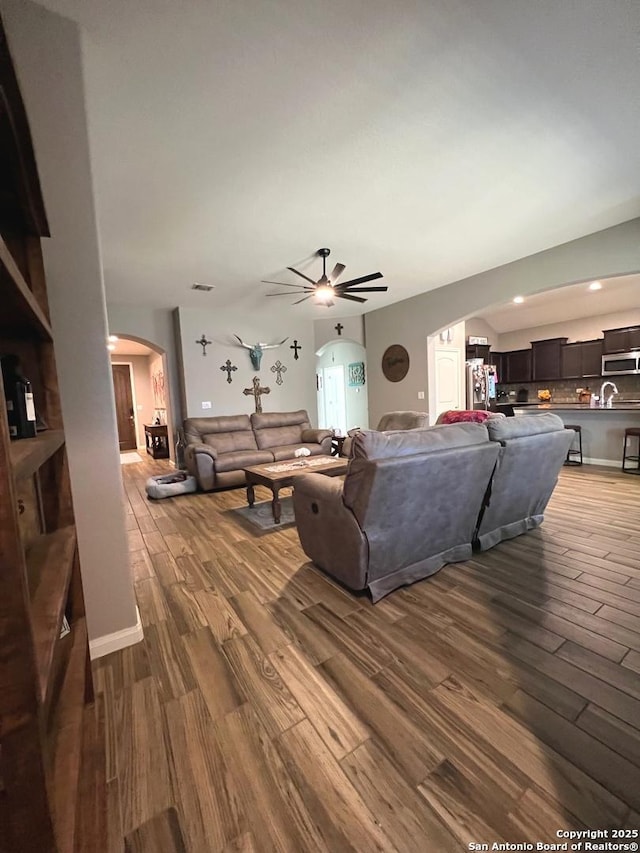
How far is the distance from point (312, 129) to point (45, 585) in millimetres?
2711

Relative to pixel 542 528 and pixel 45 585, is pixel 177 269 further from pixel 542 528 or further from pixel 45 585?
pixel 542 528

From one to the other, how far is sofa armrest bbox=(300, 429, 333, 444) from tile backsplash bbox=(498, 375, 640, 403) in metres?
4.97

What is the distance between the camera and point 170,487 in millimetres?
4512

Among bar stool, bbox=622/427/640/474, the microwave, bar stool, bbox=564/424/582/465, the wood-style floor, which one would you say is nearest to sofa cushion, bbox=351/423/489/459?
the wood-style floor

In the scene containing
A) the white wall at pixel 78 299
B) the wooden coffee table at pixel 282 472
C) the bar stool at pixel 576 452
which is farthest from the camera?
the bar stool at pixel 576 452

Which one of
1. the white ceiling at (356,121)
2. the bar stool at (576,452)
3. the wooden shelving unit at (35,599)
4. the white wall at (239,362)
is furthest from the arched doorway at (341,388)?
the wooden shelving unit at (35,599)

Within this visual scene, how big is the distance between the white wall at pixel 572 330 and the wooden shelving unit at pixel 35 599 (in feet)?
27.6

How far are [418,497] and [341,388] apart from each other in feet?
24.8

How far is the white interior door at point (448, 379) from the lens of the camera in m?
6.37

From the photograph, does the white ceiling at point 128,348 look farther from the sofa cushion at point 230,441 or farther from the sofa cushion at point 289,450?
the sofa cushion at point 289,450

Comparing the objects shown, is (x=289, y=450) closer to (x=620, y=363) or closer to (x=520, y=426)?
(x=520, y=426)

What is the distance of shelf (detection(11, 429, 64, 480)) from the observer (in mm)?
708

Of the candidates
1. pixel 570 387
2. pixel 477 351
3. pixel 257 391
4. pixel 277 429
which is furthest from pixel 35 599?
pixel 570 387

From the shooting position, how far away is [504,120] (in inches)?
86.5
